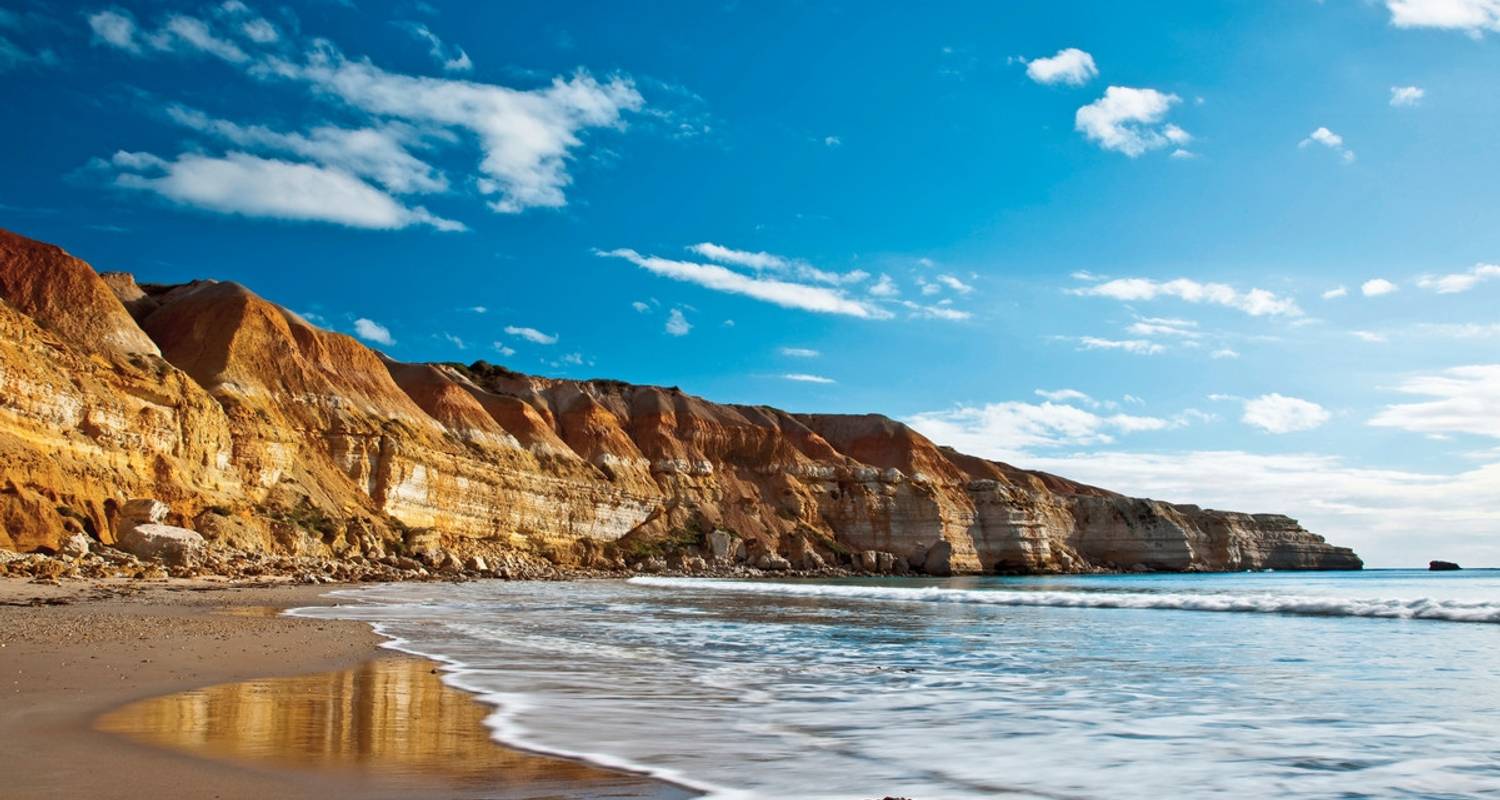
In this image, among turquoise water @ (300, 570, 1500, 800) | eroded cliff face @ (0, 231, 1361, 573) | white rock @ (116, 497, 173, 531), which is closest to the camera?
turquoise water @ (300, 570, 1500, 800)

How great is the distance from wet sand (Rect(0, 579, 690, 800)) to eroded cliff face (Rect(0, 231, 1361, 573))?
65.2 ft

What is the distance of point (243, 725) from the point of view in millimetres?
5535

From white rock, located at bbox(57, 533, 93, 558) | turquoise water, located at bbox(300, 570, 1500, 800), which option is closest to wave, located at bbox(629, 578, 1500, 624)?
turquoise water, located at bbox(300, 570, 1500, 800)

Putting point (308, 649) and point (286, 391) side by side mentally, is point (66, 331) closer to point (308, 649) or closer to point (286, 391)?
point (286, 391)

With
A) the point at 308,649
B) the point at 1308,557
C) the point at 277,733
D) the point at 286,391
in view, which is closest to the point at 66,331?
the point at 286,391

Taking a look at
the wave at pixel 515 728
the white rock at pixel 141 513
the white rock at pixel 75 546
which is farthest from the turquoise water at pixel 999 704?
the white rock at pixel 141 513

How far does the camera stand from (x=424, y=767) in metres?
4.52

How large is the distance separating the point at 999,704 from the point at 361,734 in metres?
4.57

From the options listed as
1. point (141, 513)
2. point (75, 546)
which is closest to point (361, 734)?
point (75, 546)

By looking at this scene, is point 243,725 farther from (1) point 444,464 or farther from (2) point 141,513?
(1) point 444,464

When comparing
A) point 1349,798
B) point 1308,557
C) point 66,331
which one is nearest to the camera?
point 1349,798

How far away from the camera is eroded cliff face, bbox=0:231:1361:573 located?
30922 millimetres

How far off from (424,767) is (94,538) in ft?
94.3

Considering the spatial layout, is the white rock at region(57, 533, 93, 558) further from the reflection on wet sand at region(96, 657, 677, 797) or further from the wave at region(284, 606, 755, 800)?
the reflection on wet sand at region(96, 657, 677, 797)
